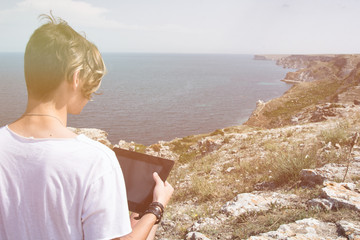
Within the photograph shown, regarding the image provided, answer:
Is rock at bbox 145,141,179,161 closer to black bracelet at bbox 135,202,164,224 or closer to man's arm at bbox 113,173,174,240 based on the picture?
man's arm at bbox 113,173,174,240

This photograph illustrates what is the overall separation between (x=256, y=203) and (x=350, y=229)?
1.77m

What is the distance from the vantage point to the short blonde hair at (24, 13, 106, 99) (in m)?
1.38

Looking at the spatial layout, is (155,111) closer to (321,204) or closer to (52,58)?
(321,204)

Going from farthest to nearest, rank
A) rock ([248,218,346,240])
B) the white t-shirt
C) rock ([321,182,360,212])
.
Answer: rock ([321,182,360,212]), rock ([248,218,346,240]), the white t-shirt

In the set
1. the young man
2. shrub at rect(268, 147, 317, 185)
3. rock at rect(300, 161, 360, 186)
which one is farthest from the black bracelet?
shrub at rect(268, 147, 317, 185)

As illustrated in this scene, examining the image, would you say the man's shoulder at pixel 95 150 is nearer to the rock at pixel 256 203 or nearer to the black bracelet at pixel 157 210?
the black bracelet at pixel 157 210

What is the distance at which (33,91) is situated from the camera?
143cm

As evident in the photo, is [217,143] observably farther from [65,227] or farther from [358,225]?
[65,227]

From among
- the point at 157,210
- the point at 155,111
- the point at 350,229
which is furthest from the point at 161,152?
the point at 155,111

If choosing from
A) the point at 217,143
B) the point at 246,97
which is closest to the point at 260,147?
the point at 217,143

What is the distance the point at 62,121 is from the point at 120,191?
0.54 metres

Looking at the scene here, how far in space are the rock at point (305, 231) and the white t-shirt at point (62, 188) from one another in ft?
9.02

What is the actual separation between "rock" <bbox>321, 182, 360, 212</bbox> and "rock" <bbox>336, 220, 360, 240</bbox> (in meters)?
0.48

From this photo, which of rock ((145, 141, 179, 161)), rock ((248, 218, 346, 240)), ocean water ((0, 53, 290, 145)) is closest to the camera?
rock ((248, 218, 346, 240))
